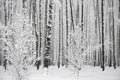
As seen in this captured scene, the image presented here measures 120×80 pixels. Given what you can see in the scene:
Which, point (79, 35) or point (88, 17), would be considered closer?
point (79, 35)

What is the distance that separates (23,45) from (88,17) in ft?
117

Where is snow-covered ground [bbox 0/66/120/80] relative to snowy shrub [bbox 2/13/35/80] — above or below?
below

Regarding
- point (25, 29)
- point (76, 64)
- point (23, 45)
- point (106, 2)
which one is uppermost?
point (106, 2)

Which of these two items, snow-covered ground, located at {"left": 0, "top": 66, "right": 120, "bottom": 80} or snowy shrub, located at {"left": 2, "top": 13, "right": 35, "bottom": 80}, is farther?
snow-covered ground, located at {"left": 0, "top": 66, "right": 120, "bottom": 80}

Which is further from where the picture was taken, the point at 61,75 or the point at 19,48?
the point at 61,75

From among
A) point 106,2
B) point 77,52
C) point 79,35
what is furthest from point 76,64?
point 106,2

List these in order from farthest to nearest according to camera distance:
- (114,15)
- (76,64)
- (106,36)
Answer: (106,36) < (114,15) < (76,64)

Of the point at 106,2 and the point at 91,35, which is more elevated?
the point at 106,2

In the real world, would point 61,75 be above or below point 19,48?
below

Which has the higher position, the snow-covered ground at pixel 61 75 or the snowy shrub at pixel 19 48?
the snowy shrub at pixel 19 48

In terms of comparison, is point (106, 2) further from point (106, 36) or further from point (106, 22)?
point (106, 36)

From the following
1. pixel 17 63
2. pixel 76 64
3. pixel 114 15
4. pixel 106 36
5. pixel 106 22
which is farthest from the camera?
pixel 106 22

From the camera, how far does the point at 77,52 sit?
1636 centimetres

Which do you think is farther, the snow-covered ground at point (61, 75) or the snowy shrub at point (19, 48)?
the snow-covered ground at point (61, 75)
